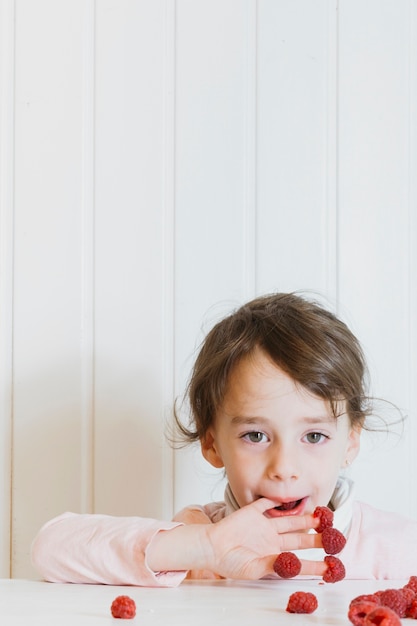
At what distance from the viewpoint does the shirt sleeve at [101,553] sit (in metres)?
1.08

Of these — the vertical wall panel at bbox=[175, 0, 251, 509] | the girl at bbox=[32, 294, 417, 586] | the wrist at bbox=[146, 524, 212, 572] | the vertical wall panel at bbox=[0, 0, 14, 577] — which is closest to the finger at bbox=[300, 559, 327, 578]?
the girl at bbox=[32, 294, 417, 586]

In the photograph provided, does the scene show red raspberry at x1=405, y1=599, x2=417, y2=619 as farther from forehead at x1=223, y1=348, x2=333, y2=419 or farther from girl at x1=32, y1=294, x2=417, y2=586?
forehead at x1=223, y1=348, x2=333, y2=419

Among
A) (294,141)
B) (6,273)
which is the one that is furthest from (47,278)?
(294,141)

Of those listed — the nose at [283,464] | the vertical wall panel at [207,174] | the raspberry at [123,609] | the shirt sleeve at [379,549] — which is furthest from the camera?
the vertical wall panel at [207,174]

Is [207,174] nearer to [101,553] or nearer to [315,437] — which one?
[315,437]

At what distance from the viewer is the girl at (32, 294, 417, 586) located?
1.09 meters

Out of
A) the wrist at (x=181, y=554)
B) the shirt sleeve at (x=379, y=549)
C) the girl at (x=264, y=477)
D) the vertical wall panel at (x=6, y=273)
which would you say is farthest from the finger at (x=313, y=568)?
the vertical wall panel at (x=6, y=273)

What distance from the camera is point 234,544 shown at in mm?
1087

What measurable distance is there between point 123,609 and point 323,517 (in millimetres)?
300

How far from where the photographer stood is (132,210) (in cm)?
157

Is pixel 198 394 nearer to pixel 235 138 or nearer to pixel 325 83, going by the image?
pixel 235 138

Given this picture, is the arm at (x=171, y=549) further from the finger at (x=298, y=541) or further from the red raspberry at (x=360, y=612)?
the red raspberry at (x=360, y=612)

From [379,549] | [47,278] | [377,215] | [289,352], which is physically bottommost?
[379,549]

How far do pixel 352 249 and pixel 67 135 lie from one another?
49cm
